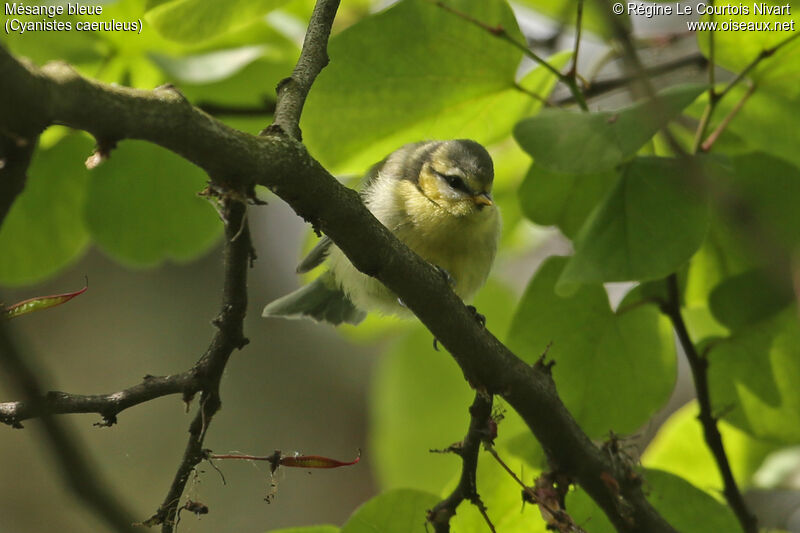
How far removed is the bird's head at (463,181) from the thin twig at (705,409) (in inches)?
27.4

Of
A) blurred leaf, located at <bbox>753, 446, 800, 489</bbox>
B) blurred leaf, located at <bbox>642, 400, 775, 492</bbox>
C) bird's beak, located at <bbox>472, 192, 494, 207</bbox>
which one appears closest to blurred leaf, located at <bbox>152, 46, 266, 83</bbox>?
bird's beak, located at <bbox>472, 192, 494, 207</bbox>

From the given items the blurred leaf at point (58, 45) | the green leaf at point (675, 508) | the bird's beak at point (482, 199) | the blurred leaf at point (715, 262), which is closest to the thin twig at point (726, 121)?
the blurred leaf at point (715, 262)

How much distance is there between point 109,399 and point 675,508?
126 centimetres

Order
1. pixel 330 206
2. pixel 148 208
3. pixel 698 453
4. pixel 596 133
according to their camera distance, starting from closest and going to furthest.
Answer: pixel 330 206, pixel 596 133, pixel 698 453, pixel 148 208

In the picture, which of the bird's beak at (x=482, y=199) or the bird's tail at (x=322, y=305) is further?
the bird's tail at (x=322, y=305)

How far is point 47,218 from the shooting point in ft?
8.23

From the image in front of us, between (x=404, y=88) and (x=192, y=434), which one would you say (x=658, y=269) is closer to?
(x=404, y=88)

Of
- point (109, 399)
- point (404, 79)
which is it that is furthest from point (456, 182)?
point (109, 399)

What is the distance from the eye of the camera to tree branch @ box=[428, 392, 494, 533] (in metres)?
1.58

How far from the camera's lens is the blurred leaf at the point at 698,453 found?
248 cm

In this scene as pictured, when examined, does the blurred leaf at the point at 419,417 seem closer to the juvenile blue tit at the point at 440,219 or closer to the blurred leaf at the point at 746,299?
the juvenile blue tit at the point at 440,219

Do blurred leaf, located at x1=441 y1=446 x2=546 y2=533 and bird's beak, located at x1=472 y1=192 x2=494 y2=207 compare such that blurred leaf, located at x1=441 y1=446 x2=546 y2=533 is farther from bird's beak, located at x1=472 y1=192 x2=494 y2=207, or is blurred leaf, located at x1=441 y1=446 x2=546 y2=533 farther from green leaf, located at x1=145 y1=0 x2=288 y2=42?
green leaf, located at x1=145 y1=0 x2=288 y2=42

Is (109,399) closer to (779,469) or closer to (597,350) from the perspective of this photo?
(597,350)

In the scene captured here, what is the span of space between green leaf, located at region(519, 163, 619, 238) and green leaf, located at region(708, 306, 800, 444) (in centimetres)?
47
